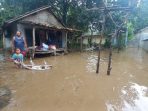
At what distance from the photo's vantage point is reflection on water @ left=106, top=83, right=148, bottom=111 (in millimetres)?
5726

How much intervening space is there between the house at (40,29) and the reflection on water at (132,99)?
8.53 metres

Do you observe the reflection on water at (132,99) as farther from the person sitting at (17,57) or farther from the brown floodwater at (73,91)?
the person sitting at (17,57)

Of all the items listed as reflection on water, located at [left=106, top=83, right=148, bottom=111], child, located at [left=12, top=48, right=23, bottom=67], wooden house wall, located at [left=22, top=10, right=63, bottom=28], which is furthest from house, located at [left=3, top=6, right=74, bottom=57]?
reflection on water, located at [left=106, top=83, right=148, bottom=111]

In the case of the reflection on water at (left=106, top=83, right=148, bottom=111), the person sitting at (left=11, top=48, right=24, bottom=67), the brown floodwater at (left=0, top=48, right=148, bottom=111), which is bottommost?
the reflection on water at (left=106, top=83, right=148, bottom=111)

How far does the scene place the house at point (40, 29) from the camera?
15312 millimetres

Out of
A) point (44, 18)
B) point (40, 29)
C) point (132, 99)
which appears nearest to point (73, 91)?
point (132, 99)

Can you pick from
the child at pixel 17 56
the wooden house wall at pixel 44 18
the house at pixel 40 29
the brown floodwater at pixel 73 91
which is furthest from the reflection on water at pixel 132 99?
the wooden house wall at pixel 44 18

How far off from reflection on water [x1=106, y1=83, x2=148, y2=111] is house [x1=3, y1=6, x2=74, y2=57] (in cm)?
853

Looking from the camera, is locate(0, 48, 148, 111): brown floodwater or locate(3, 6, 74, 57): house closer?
locate(0, 48, 148, 111): brown floodwater

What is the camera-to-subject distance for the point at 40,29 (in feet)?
56.2

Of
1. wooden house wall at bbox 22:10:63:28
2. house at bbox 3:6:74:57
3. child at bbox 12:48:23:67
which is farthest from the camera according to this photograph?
wooden house wall at bbox 22:10:63:28

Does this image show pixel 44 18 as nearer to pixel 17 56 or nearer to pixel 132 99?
pixel 17 56

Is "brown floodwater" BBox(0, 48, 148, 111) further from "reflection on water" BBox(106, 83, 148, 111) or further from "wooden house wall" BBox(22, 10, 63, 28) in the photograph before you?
"wooden house wall" BBox(22, 10, 63, 28)

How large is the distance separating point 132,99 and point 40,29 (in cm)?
1223
